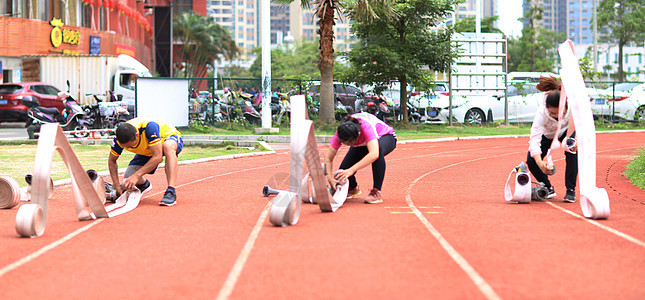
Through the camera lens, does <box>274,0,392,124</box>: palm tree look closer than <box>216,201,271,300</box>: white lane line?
No

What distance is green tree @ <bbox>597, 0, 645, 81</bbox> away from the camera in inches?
2169

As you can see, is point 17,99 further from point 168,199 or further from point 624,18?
point 624,18

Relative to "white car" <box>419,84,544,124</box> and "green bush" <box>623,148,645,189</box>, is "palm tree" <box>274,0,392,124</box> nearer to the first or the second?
"white car" <box>419,84,544,124</box>

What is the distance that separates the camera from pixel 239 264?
6.14 m

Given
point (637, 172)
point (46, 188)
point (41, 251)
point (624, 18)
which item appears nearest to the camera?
point (41, 251)

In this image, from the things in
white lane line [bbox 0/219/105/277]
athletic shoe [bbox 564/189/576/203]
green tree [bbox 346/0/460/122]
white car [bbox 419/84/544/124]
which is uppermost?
green tree [bbox 346/0/460/122]

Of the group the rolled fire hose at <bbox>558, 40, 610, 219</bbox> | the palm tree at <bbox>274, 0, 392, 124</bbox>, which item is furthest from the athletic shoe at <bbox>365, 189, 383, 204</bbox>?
the palm tree at <bbox>274, 0, 392, 124</bbox>

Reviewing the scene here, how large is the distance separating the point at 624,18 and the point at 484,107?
3013 centimetres

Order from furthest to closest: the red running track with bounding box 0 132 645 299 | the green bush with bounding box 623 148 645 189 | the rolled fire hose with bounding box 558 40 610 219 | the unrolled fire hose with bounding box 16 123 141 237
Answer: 1. the green bush with bounding box 623 148 645 189
2. the rolled fire hose with bounding box 558 40 610 219
3. the unrolled fire hose with bounding box 16 123 141 237
4. the red running track with bounding box 0 132 645 299

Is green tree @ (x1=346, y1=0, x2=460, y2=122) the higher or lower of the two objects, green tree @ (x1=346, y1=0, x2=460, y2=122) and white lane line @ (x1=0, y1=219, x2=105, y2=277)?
the higher

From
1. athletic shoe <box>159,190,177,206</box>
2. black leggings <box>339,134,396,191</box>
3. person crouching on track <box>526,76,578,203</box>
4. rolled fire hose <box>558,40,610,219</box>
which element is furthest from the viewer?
athletic shoe <box>159,190,177,206</box>

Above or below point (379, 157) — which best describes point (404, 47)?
above

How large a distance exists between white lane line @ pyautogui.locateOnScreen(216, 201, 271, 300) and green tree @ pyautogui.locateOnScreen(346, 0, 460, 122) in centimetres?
1952

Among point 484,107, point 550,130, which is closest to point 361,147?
point 550,130
